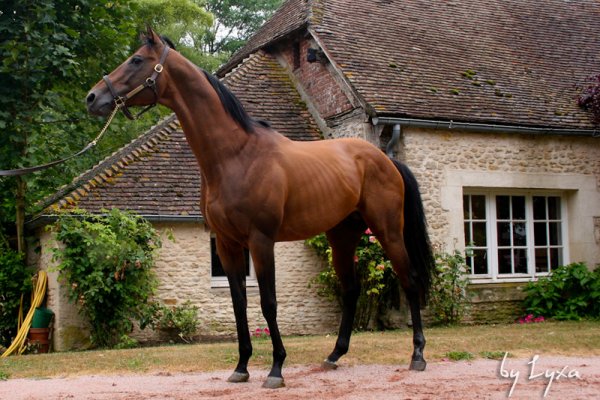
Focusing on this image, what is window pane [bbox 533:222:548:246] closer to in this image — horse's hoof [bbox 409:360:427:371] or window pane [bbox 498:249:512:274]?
window pane [bbox 498:249:512:274]

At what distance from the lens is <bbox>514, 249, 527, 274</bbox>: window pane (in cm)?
1438

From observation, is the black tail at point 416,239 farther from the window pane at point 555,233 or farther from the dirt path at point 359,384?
the window pane at point 555,233

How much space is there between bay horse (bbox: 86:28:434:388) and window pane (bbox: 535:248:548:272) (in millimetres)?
7872

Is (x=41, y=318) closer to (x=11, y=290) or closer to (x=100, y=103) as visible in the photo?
(x=11, y=290)

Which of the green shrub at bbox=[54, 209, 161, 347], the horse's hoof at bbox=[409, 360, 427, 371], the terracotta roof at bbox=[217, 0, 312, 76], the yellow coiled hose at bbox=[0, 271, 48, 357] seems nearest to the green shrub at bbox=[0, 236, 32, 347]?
the yellow coiled hose at bbox=[0, 271, 48, 357]

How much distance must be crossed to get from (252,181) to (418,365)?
2292 mm

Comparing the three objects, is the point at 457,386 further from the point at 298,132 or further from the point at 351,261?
the point at 298,132

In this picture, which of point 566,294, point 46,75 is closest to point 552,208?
point 566,294

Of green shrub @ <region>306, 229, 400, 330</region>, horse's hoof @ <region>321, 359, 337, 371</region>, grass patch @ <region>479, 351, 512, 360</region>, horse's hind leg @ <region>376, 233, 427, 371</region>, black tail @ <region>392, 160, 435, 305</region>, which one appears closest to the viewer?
horse's hoof @ <region>321, 359, 337, 371</region>

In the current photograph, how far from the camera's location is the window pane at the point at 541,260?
575 inches

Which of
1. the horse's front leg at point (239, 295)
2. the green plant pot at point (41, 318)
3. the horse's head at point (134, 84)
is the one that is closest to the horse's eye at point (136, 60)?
the horse's head at point (134, 84)

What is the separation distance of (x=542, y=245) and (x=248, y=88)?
646cm

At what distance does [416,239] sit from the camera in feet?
25.4

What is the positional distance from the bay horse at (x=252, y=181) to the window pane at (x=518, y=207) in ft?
24.7
